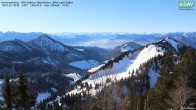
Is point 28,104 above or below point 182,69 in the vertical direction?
below

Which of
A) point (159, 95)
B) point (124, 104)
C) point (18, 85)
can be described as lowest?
point (124, 104)

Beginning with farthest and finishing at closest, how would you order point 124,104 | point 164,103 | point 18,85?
point 124,104 < point 164,103 < point 18,85

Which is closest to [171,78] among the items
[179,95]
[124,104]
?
[179,95]

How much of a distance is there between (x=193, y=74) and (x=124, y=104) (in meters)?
16.2

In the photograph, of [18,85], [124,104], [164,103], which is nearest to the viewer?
[18,85]

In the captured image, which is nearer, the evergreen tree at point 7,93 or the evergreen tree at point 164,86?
the evergreen tree at point 7,93

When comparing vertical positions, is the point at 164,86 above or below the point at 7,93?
below

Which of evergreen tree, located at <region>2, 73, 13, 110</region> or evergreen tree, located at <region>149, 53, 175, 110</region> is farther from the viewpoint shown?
evergreen tree, located at <region>149, 53, 175, 110</region>

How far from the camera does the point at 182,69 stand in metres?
59.9

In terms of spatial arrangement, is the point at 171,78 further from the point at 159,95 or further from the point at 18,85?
the point at 18,85

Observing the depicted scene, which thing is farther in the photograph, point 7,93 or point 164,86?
point 164,86

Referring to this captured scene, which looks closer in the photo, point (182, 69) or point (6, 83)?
point (6, 83)

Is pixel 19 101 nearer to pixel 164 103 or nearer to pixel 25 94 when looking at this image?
pixel 25 94

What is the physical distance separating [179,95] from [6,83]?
27184 millimetres
